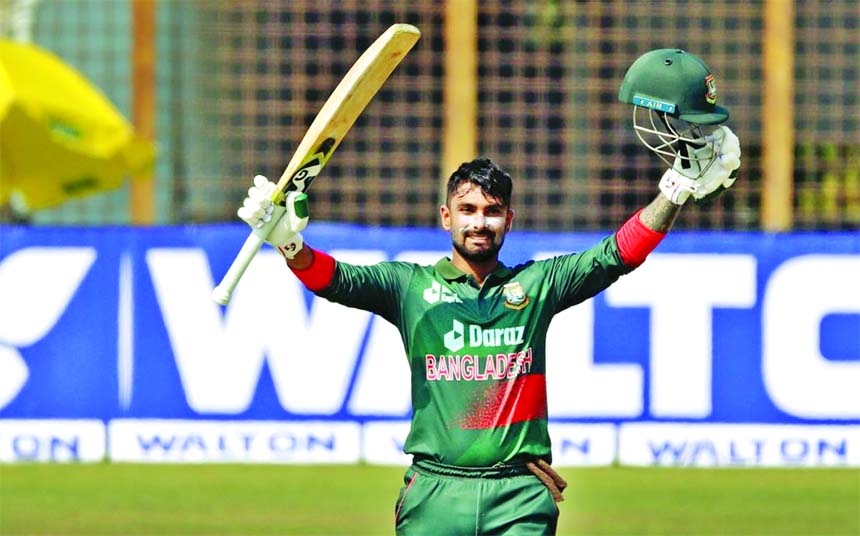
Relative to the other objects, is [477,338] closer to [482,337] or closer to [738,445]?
[482,337]

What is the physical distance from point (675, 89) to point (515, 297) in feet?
2.64

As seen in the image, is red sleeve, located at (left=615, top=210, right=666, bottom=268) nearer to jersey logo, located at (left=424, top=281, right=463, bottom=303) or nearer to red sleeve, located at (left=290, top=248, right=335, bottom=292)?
jersey logo, located at (left=424, top=281, right=463, bottom=303)

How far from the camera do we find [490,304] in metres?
5.54


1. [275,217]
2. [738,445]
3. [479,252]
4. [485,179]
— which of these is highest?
[485,179]

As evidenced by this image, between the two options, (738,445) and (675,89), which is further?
(738,445)

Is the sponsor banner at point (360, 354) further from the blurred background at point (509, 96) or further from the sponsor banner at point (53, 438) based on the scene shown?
the blurred background at point (509, 96)

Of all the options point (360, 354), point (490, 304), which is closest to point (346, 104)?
point (490, 304)

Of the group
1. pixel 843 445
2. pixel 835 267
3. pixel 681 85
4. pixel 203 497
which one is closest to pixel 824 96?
pixel 835 267

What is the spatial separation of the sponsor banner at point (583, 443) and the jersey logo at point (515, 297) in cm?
535

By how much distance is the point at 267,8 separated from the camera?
12.5 metres

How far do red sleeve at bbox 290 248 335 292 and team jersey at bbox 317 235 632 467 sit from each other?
3 cm

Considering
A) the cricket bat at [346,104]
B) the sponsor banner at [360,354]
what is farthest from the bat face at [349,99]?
the sponsor banner at [360,354]

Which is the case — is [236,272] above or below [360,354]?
above

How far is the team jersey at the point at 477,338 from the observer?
17.8 ft
